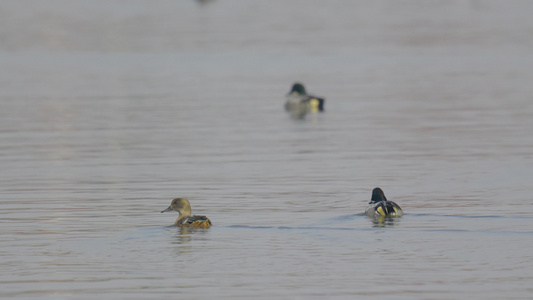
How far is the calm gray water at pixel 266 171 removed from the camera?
12617 mm

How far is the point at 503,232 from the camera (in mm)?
14398

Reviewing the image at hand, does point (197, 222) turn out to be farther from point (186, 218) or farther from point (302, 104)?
point (302, 104)

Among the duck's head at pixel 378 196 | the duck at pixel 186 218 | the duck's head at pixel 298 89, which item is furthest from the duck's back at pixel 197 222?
the duck's head at pixel 298 89

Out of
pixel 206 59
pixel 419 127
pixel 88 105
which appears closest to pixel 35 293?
pixel 419 127

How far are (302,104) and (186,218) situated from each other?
1769cm

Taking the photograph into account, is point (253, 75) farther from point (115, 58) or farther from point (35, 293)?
point (35, 293)

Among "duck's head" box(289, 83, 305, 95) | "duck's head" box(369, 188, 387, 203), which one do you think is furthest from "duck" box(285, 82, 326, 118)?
"duck's head" box(369, 188, 387, 203)

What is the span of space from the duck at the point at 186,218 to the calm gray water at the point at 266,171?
0.41ft

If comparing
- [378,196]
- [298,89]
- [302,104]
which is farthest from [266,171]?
[298,89]

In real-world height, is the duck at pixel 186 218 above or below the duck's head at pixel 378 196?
below

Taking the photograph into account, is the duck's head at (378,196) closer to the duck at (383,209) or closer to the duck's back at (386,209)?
the duck at (383,209)

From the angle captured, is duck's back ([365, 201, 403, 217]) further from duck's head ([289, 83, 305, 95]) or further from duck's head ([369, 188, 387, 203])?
duck's head ([289, 83, 305, 95])

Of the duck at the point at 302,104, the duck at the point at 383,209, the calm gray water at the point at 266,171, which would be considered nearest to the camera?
the calm gray water at the point at 266,171

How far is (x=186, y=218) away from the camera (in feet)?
50.2
